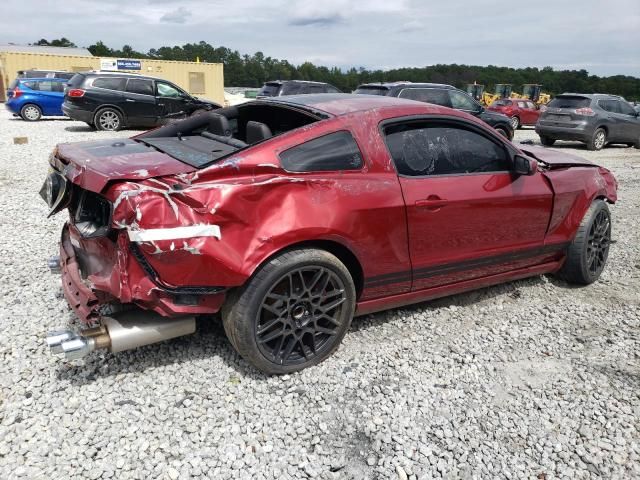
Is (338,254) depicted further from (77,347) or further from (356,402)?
(77,347)

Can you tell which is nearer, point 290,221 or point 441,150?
point 290,221

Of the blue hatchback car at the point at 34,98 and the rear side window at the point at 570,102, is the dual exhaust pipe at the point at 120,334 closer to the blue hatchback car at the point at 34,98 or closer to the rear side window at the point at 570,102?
the rear side window at the point at 570,102

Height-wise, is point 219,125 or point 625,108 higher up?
point 625,108

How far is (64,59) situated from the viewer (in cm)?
2928

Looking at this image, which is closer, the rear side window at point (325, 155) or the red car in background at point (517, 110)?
the rear side window at point (325, 155)

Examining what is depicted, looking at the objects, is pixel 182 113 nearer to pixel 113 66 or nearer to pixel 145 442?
pixel 145 442

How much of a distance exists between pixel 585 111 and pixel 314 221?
13996 mm

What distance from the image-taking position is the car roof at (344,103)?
3.36 m

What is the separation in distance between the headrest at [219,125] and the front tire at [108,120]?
37.2 ft

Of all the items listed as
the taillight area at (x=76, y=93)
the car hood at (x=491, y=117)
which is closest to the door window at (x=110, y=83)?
the taillight area at (x=76, y=93)

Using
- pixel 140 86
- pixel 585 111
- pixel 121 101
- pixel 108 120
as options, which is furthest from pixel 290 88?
pixel 585 111

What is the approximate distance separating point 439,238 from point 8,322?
295 centimetres

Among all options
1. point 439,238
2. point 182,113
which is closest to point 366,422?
point 439,238

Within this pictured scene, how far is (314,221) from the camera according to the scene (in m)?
2.89
